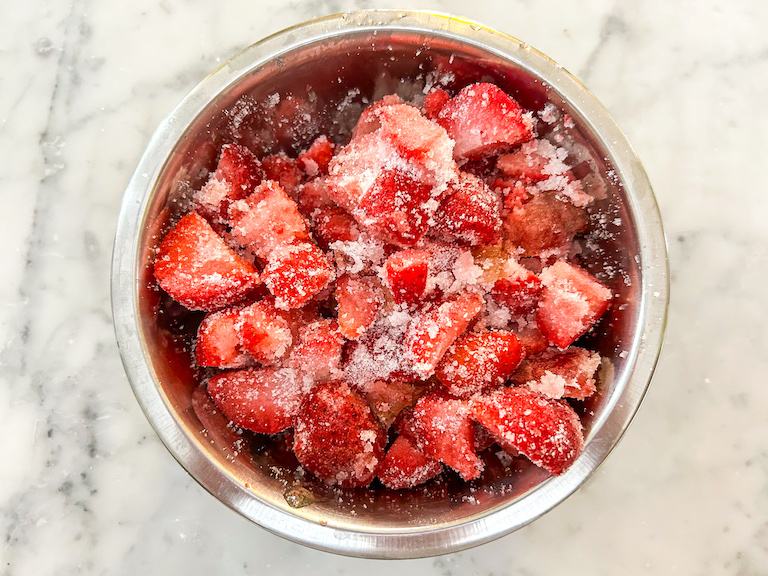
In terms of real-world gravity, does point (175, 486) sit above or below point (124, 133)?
below

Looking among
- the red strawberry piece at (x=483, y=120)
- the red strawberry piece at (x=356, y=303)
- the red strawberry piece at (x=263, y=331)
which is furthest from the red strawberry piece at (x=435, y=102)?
the red strawberry piece at (x=263, y=331)

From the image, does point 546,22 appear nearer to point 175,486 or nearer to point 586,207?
point 586,207

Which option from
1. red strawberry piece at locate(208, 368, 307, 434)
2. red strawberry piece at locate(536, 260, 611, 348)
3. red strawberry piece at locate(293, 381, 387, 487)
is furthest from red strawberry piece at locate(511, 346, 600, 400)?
red strawberry piece at locate(208, 368, 307, 434)

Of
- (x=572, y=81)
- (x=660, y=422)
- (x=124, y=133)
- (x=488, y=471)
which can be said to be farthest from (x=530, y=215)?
(x=124, y=133)

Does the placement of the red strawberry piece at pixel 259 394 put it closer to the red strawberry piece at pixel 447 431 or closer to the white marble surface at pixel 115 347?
the red strawberry piece at pixel 447 431

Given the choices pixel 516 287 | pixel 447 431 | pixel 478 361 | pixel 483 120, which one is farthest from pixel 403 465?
pixel 483 120

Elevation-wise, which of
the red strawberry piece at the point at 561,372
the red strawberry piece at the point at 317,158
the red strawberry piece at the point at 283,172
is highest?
the red strawberry piece at the point at 317,158
